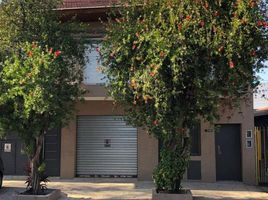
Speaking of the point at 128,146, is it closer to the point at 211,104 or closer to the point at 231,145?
the point at 231,145

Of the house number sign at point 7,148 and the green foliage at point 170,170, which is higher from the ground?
the house number sign at point 7,148

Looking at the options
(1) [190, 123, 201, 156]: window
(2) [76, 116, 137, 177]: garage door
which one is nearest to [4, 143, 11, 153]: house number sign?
(2) [76, 116, 137, 177]: garage door

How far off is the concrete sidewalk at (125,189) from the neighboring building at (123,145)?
0.62 meters

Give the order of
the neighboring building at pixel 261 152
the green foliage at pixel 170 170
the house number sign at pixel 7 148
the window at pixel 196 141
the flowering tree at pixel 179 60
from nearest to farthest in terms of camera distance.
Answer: the flowering tree at pixel 179 60 → the green foliage at pixel 170 170 → the neighboring building at pixel 261 152 → the window at pixel 196 141 → the house number sign at pixel 7 148

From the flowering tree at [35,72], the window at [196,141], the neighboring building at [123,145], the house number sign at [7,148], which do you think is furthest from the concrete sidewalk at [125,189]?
the flowering tree at [35,72]

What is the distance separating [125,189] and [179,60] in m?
5.93

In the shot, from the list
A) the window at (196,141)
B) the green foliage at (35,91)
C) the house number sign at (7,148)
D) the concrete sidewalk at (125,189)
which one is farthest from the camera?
the house number sign at (7,148)

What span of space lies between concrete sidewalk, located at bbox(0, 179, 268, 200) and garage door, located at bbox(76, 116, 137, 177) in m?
0.64

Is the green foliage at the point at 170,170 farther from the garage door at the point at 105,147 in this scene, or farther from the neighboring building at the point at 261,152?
the neighboring building at the point at 261,152

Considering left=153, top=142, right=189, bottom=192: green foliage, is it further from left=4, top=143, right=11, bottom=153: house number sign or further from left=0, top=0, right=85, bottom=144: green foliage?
left=4, top=143, right=11, bottom=153: house number sign

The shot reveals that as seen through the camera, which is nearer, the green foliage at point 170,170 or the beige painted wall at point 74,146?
the green foliage at point 170,170

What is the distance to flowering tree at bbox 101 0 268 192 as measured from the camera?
9.17m

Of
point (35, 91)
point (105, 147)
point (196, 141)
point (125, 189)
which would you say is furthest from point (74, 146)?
point (35, 91)

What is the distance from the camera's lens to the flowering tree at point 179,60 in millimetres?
9172
